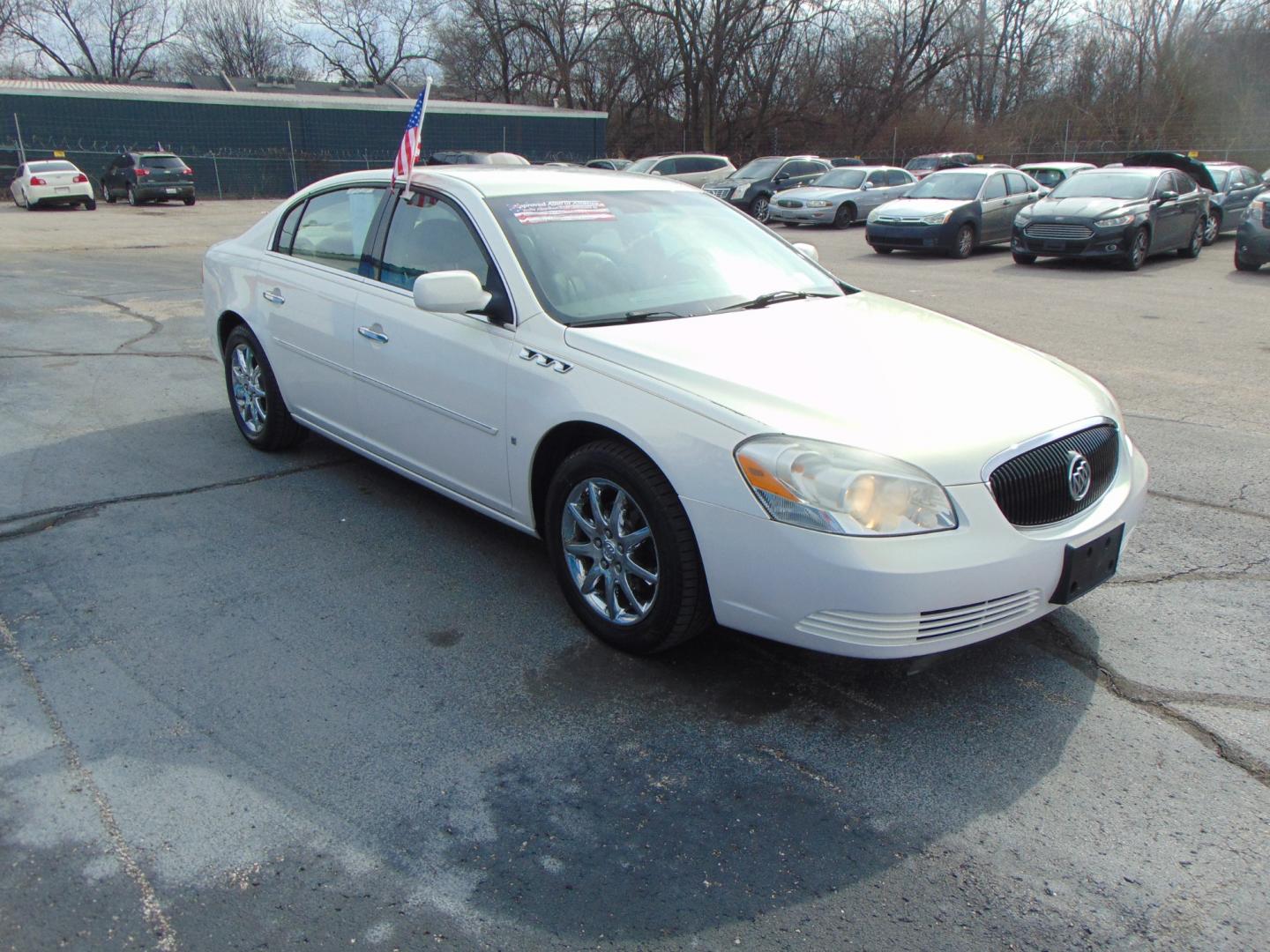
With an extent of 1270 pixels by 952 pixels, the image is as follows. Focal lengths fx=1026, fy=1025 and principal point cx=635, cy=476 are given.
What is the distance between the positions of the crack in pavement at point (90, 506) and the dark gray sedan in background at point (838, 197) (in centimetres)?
1998

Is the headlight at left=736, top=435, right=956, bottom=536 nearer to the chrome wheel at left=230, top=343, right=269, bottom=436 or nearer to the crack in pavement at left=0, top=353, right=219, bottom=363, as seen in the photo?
the chrome wheel at left=230, top=343, right=269, bottom=436

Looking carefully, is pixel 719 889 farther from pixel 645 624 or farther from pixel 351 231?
pixel 351 231

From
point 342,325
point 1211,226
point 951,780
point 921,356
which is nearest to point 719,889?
point 951,780

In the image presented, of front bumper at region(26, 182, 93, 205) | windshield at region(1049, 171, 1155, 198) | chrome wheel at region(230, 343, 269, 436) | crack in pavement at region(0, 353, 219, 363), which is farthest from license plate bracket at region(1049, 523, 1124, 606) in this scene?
front bumper at region(26, 182, 93, 205)

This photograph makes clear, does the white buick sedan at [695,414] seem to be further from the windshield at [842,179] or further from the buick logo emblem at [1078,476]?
the windshield at [842,179]

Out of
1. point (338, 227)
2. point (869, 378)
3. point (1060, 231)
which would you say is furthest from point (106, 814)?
point (1060, 231)

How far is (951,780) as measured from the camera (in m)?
2.94

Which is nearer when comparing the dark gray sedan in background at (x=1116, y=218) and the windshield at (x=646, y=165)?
the dark gray sedan in background at (x=1116, y=218)

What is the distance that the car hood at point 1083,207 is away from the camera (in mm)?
15383

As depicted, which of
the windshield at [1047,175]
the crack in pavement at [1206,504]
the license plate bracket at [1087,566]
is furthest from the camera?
the windshield at [1047,175]

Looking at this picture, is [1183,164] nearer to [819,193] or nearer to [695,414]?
[819,193]

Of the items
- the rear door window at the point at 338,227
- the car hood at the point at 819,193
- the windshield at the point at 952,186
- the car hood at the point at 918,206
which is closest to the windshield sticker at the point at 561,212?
the rear door window at the point at 338,227

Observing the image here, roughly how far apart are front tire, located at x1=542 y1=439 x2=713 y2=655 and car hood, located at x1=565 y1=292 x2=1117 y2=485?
1.16ft

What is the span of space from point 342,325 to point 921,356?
266 cm
